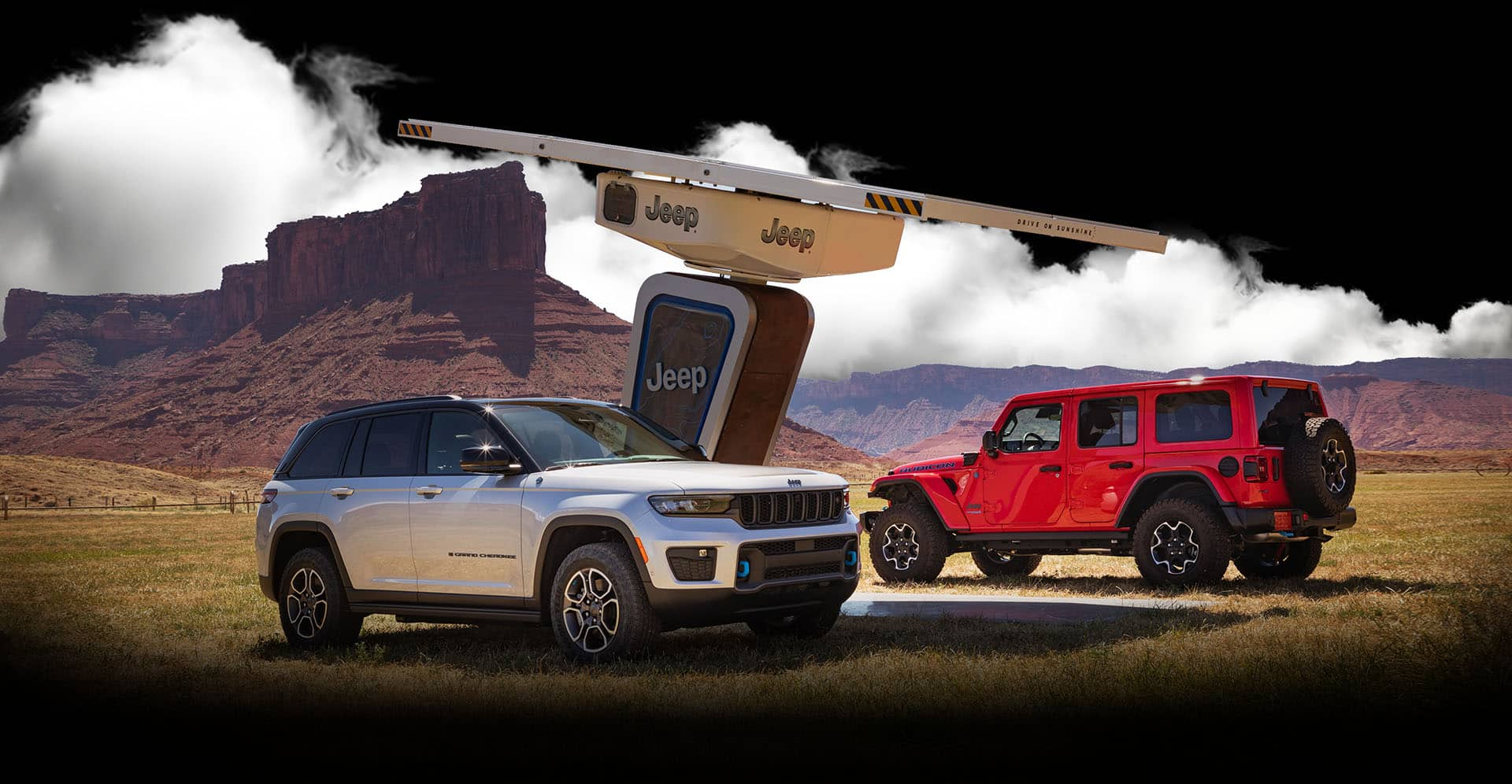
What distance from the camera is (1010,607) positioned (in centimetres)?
1198

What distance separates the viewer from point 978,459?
14617 mm

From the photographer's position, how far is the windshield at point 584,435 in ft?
30.1

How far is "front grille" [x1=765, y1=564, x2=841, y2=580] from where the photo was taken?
844 centimetres

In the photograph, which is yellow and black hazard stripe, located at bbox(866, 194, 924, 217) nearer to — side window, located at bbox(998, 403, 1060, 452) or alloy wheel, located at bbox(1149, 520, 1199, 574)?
side window, located at bbox(998, 403, 1060, 452)

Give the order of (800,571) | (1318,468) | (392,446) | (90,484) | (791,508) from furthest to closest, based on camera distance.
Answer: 1. (90,484)
2. (1318,468)
3. (392,446)
4. (791,508)
5. (800,571)

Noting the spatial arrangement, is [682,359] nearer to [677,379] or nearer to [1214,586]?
[677,379]

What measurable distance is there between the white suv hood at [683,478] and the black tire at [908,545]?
5987mm

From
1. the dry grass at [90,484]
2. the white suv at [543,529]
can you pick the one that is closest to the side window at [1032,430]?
the white suv at [543,529]

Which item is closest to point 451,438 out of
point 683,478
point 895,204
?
point 683,478

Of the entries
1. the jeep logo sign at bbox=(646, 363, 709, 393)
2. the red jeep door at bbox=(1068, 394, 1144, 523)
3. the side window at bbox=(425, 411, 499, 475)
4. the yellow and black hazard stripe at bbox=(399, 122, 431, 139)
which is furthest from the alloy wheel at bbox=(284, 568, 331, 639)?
the red jeep door at bbox=(1068, 394, 1144, 523)

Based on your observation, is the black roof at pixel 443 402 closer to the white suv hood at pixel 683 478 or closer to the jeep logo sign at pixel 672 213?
the white suv hood at pixel 683 478

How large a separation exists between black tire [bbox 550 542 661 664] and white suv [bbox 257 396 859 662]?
1 centimetres

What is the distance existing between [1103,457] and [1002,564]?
3053mm

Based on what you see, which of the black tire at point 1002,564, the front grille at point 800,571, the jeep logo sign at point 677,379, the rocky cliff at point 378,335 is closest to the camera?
the front grille at point 800,571
